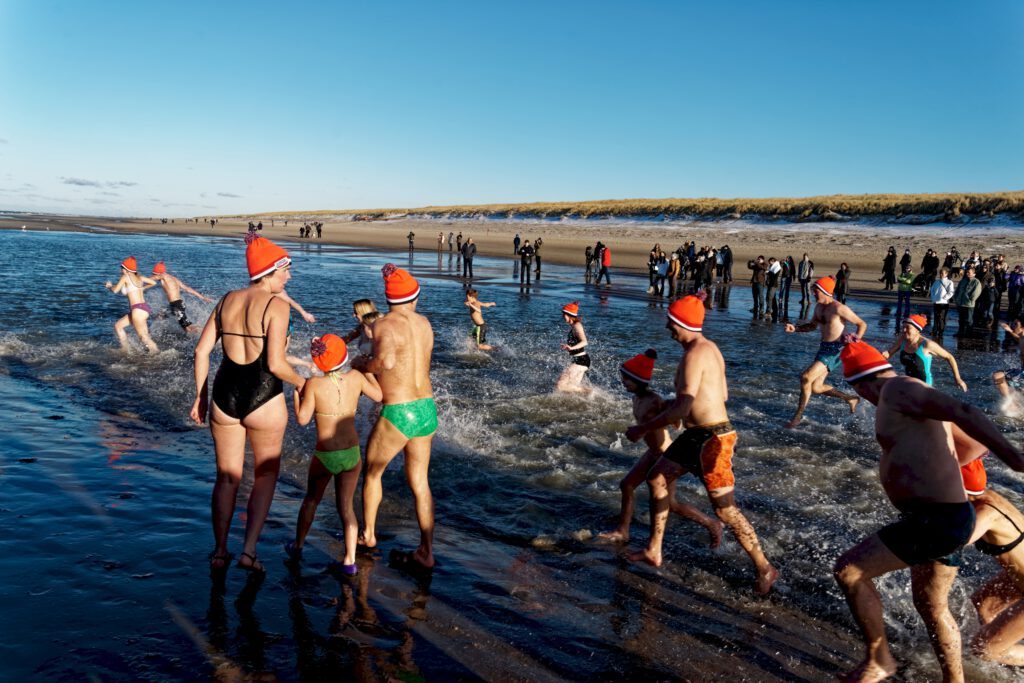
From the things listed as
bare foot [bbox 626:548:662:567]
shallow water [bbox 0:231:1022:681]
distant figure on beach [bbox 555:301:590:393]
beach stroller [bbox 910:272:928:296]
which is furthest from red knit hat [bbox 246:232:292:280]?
beach stroller [bbox 910:272:928:296]

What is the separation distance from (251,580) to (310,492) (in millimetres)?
683

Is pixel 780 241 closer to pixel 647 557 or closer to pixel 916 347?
pixel 916 347

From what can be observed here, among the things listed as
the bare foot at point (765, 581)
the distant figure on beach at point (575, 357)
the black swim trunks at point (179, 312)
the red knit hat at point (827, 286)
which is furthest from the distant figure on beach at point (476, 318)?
the bare foot at point (765, 581)

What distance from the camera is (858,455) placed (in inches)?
329

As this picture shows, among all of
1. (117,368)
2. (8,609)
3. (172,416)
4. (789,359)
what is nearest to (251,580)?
(8,609)

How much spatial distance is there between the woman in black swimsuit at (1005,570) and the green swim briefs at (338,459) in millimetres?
3759

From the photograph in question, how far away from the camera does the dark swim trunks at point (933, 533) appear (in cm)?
345

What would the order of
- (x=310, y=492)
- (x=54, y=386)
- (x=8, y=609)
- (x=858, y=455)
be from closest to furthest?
1. (x=8, y=609)
2. (x=310, y=492)
3. (x=858, y=455)
4. (x=54, y=386)

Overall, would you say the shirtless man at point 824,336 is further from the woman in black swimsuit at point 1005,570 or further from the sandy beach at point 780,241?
the sandy beach at point 780,241

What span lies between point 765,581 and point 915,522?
1.52 metres

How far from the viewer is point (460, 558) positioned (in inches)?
205

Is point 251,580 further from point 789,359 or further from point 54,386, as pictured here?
point 789,359

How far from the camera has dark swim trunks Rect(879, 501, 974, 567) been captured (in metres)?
3.45

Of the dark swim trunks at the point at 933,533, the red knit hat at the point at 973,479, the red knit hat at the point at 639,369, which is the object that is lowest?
the dark swim trunks at the point at 933,533
